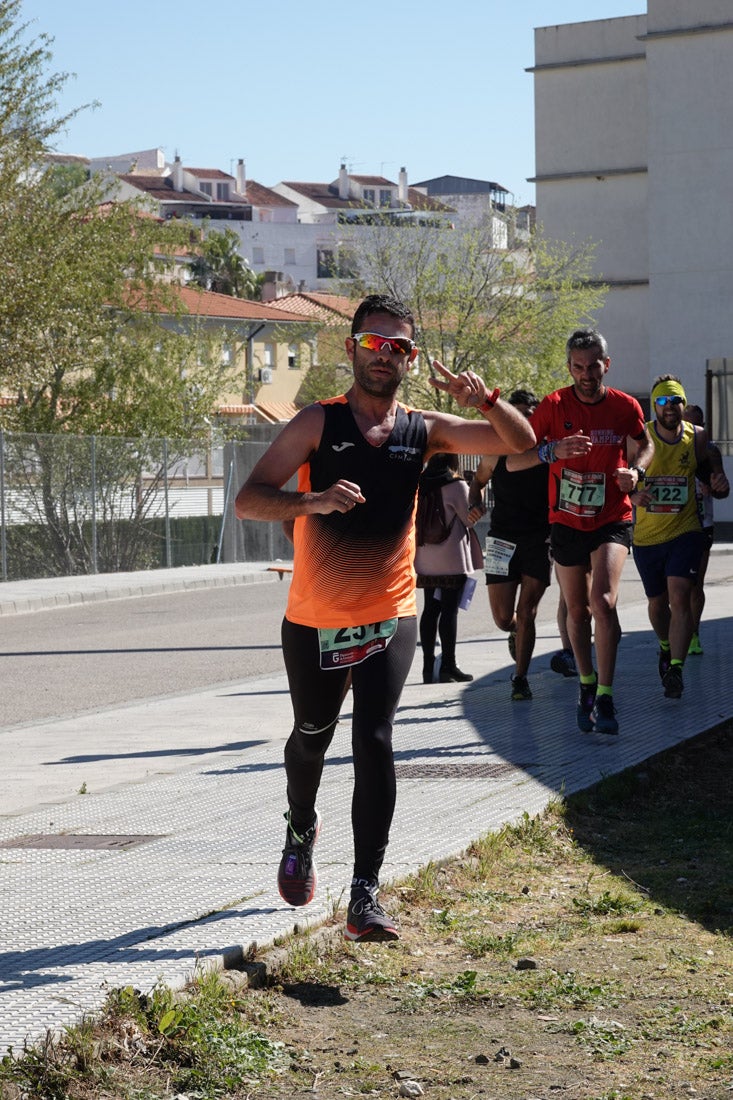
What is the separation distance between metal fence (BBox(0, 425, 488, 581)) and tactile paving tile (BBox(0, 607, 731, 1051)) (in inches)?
674

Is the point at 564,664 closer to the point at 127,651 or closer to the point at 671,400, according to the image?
the point at 671,400

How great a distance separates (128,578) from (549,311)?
20898mm

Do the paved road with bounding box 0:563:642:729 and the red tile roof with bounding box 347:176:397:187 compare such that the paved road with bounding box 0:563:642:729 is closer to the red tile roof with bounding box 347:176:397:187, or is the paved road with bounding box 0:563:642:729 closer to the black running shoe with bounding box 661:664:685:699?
the black running shoe with bounding box 661:664:685:699

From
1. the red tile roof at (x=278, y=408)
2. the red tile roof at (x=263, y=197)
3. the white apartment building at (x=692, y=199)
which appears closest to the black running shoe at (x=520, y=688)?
the white apartment building at (x=692, y=199)

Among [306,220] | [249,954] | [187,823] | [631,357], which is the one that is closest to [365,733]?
[249,954]

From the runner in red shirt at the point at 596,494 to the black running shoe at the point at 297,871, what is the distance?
3.76m

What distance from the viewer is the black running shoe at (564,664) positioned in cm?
1188

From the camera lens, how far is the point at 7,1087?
3719mm

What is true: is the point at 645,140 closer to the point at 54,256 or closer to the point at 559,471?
A: the point at 54,256

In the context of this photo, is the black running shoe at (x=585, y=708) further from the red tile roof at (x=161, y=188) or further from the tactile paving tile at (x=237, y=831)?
the red tile roof at (x=161, y=188)

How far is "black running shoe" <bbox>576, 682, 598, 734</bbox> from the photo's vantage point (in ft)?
29.5

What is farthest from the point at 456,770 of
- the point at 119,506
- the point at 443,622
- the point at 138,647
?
the point at 119,506

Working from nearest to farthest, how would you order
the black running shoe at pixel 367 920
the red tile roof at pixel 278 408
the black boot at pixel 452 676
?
1. the black running shoe at pixel 367 920
2. the black boot at pixel 452 676
3. the red tile roof at pixel 278 408

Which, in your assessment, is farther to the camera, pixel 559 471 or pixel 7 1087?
pixel 559 471
